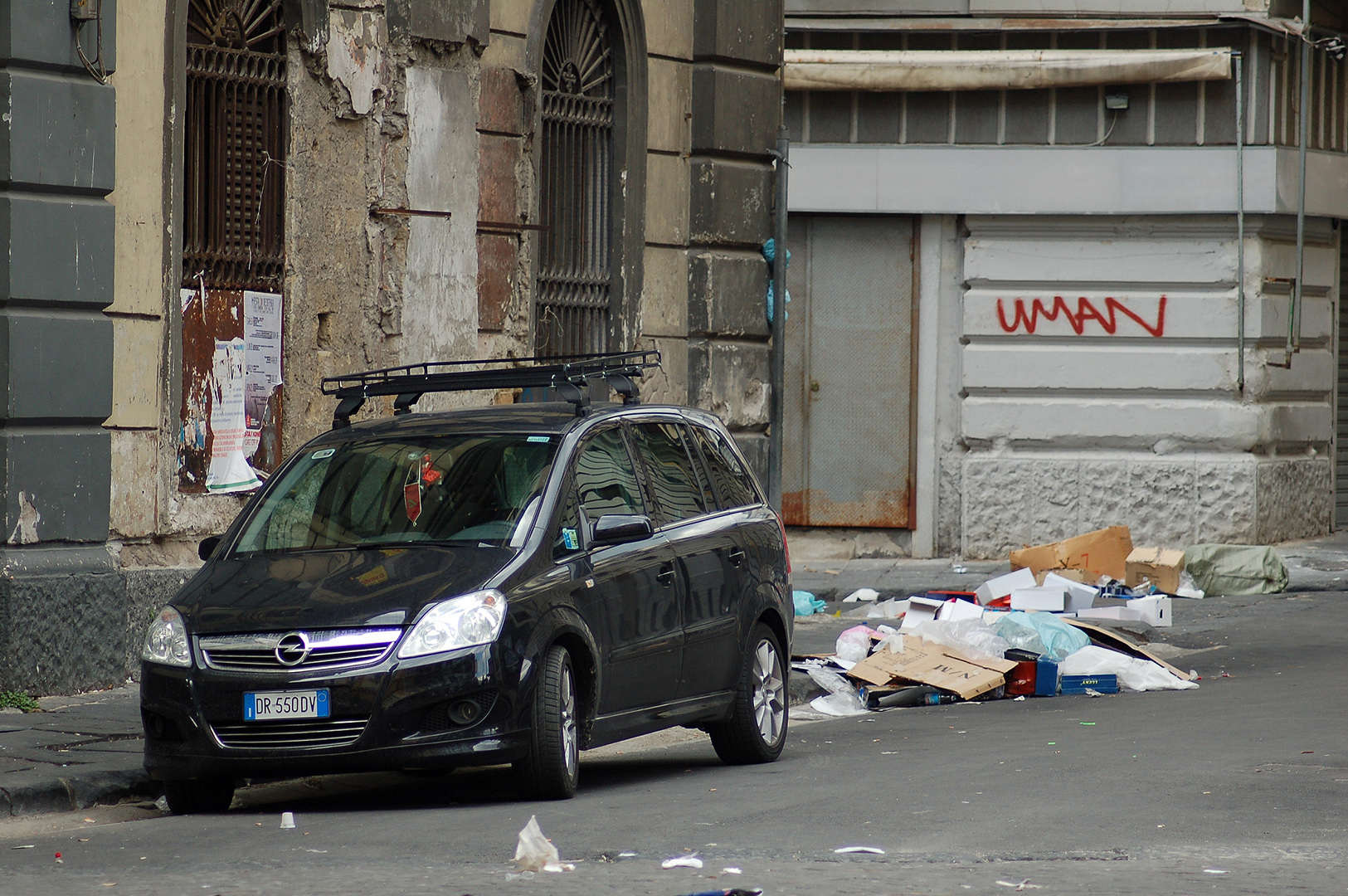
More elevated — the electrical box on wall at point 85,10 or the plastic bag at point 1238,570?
the electrical box on wall at point 85,10

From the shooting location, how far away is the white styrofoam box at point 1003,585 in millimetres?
14984

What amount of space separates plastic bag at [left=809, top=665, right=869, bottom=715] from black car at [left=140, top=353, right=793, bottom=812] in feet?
5.83

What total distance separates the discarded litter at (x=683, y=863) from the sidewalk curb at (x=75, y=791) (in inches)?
112

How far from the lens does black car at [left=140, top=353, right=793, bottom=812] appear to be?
23.7 feet

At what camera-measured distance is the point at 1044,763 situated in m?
8.51

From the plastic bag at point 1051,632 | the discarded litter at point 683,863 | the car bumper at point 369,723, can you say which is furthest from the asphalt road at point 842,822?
the plastic bag at point 1051,632

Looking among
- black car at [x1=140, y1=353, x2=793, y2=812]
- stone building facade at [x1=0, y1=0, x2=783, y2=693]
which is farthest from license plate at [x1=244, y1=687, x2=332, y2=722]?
stone building facade at [x1=0, y1=0, x2=783, y2=693]

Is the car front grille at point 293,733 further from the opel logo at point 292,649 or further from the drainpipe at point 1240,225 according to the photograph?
the drainpipe at point 1240,225

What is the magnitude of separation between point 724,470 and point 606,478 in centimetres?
109

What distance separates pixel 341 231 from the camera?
12.8 metres

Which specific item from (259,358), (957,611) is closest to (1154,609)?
(957,611)

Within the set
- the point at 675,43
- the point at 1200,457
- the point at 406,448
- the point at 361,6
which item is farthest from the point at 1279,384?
the point at 406,448

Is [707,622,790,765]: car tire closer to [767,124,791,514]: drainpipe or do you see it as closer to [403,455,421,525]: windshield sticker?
[403,455,421,525]: windshield sticker

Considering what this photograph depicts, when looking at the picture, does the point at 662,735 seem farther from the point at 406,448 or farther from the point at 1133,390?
the point at 1133,390
